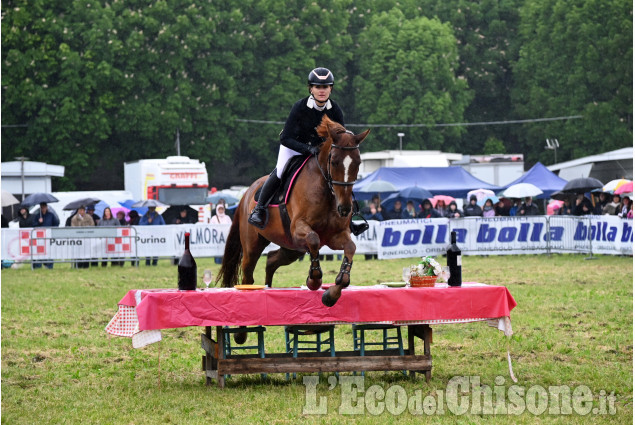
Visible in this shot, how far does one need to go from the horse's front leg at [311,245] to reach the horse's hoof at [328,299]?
39 centimetres

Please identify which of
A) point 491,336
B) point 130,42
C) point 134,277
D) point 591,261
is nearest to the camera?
point 491,336

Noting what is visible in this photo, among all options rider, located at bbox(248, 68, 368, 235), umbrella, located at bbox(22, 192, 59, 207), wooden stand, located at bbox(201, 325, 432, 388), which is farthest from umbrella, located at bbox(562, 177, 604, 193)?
wooden stand, located at bbox(201, 325, 432, 388)

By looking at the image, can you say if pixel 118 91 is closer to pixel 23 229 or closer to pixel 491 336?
pixel 23 229

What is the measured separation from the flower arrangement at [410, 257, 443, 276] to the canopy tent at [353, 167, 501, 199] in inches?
1176

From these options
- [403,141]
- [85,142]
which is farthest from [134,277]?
[403,141]

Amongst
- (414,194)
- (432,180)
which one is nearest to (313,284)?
(414,194)

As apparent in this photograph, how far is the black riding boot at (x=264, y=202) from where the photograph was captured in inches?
395

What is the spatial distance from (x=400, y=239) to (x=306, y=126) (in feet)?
61.7

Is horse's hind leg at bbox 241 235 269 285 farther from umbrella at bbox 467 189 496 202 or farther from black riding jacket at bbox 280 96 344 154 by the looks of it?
umbrella at bbox 467 189 496 202

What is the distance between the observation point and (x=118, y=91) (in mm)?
52469

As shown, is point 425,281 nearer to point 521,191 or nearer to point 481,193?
point 521,191

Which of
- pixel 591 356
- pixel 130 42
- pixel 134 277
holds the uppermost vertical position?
pixel 130 42

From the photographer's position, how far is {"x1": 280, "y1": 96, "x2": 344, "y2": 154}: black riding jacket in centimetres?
968

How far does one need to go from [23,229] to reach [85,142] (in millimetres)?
26839
